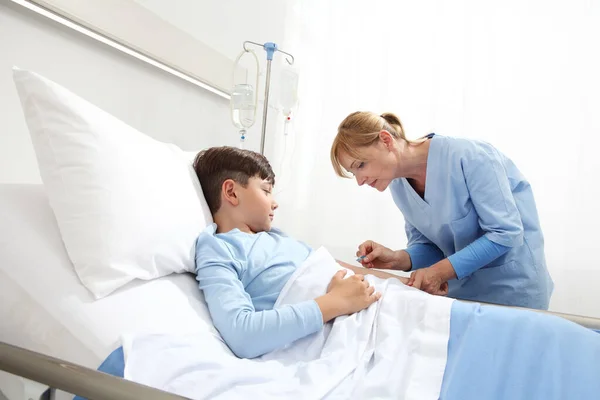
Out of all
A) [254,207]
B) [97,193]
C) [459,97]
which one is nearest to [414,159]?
[254,207]

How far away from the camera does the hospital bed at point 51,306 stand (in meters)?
0.77

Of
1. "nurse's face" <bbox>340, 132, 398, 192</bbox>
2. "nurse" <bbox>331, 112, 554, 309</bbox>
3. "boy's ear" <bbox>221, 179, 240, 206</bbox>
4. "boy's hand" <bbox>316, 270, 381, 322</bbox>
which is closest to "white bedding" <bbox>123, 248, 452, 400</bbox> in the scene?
"boy's hand" <bbox>316, 270, 381, 322</bbox>

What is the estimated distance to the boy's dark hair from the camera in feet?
4.42

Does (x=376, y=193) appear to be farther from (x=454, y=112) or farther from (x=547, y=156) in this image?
(x=547, y=156)

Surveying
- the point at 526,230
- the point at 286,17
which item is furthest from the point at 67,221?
the point at 286,17

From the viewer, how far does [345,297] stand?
1025 mm

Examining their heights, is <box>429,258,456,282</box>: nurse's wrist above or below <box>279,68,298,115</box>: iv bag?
below

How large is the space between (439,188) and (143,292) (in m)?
1.09

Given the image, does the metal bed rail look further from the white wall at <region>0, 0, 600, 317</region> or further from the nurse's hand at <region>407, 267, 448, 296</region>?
the white wall at <region>0, 0, 600, 317</region>

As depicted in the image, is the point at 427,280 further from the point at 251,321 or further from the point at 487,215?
the point at 251,321

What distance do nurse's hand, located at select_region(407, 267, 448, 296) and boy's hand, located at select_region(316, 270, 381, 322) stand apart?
33cm

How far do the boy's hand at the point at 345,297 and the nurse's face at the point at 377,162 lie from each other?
2.02ft

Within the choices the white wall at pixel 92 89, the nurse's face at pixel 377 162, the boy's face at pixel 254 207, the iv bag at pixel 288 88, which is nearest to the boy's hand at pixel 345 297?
the boy's face at pixel 254 207

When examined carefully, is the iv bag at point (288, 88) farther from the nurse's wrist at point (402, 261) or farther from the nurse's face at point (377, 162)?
the nurse's wrist at point (402, 261)
